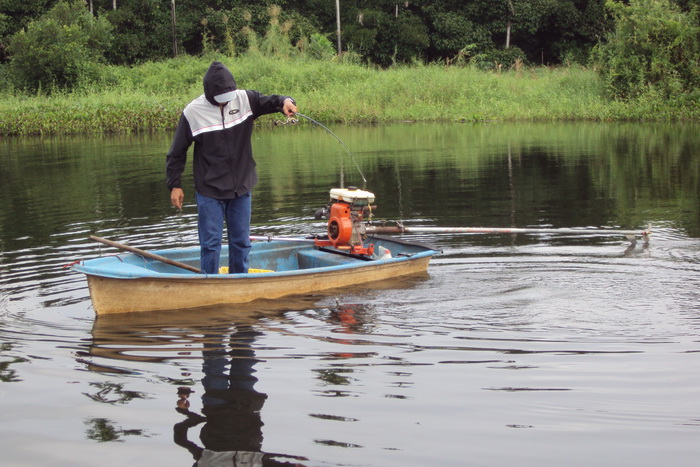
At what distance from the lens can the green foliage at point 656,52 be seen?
25953 millimetres

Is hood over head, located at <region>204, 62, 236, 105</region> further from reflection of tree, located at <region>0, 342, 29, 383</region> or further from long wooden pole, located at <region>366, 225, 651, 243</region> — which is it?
long wooden pole, located at <region>366, 225, 651, 243</region>

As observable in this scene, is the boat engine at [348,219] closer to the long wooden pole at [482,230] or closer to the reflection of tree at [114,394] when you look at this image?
the long wooden pole at [482,230]

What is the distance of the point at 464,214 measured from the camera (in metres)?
11.4

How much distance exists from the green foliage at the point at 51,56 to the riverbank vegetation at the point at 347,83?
0.04 m

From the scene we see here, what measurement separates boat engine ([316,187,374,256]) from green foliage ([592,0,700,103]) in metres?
20.6

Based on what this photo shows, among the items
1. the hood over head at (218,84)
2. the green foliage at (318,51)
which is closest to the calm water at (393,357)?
the hood over head at (218,84)

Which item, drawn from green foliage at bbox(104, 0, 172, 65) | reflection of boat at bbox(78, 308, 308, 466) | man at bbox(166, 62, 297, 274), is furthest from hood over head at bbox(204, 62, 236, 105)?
green foliage at bbox(104, 0, 172, 65)

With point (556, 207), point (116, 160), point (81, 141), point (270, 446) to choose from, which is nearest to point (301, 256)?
point (270, 446)

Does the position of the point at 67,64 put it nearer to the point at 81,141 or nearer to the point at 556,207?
the point at 81,141

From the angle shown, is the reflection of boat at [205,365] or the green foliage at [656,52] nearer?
the reflection of boat at [205,365]

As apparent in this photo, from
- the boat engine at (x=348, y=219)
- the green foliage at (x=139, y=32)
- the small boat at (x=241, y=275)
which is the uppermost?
the green foliage at (x=139, y=32)

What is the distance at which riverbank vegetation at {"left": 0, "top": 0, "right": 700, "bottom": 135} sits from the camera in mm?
26203

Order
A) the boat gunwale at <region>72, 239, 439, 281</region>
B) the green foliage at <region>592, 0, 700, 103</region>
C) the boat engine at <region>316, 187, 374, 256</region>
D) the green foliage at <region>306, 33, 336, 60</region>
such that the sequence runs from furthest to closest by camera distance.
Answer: the green foliage at <region>306, 33, 336, 60</region>, the green foliage at <region>592, 0, 700, 103</region>, the boat engine at <region>316, 187, 374, 256</region>, the boat gunwale at <region>72, 239, 439, 281</region>

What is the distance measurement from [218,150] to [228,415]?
8.86 feet
